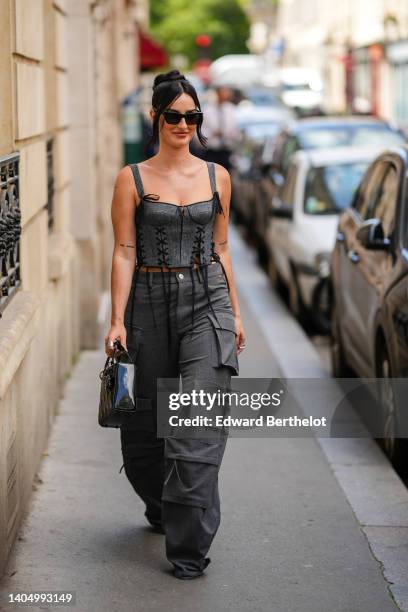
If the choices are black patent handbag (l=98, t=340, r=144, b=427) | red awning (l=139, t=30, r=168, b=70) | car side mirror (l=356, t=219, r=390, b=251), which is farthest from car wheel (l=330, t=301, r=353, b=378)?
red awning (l=139, t=30, r=168, b=70)

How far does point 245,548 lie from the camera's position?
5.86 metres

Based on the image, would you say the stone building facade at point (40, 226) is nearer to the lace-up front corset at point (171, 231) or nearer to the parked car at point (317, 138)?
the lace-up front corset at point (171, 231)

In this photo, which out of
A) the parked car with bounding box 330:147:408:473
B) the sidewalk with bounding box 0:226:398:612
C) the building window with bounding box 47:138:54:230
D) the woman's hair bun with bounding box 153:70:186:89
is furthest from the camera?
the building window with bounding box 47:138:54:230

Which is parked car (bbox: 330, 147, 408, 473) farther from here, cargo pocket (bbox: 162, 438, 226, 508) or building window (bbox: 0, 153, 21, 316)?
building window (bbox: 0, 153, 21, 316)

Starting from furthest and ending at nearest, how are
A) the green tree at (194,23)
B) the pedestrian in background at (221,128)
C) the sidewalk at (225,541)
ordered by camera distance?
the green tree at (194,23) < the pedestrian in background at (221,128) < the sidewalk at (225,541)

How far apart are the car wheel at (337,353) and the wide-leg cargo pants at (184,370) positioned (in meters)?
4.07

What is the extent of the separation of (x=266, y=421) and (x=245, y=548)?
211 centimetres

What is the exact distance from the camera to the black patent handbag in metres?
5.25

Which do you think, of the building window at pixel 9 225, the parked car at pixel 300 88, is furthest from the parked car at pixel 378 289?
the parked car at pixel 300 88

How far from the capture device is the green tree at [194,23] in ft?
314

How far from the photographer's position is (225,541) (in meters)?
5.95

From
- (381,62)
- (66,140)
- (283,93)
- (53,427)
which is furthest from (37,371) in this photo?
(283,93)

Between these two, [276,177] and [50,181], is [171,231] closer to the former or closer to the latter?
[50,181]

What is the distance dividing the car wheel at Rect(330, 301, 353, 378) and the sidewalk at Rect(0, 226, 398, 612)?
1.71 m
